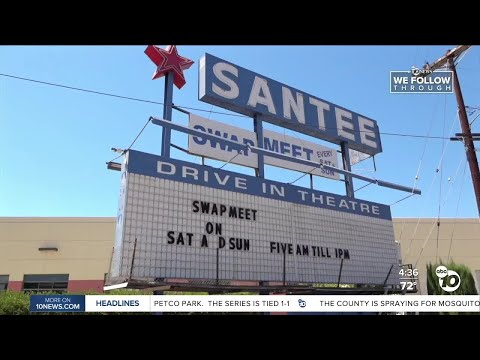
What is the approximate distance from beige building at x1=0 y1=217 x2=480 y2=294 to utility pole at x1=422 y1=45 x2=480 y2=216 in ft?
46.9

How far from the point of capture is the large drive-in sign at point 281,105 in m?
10.9

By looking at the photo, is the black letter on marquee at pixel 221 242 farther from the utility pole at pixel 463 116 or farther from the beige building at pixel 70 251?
the beige building at pixel 70 251

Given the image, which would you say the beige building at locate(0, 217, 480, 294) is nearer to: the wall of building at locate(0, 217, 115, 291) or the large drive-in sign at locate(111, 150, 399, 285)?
the wall of building at locate(0, 217, 115, 291)

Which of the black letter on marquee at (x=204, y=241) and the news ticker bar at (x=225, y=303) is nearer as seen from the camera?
the news ticker bar at (x=225, y=303)

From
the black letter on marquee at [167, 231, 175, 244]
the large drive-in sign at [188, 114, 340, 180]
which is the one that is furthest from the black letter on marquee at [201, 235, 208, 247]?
the large drive-in sign at [188, 114, 340, 180]

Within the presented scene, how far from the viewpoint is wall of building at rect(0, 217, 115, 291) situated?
2922cm

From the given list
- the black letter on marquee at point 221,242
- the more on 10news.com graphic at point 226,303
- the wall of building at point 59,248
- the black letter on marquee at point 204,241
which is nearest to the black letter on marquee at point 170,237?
the black letter on marquee at point 204,241

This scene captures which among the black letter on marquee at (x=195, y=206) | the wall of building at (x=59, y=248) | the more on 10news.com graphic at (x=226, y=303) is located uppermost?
the wall of building at (x=59, y=248)

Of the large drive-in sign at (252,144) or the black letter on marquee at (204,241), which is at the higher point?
the large drive-in sign at (252,144)

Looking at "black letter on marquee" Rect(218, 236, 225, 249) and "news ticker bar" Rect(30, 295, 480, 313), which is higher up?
"black letter on marquee" Rect(218, 236, 225, 249)

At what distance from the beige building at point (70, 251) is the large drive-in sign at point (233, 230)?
63.2 ft

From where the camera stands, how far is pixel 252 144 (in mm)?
13148
